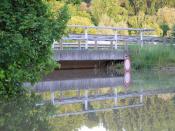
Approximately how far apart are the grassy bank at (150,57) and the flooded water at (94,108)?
553cm

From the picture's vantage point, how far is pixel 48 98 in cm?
1298

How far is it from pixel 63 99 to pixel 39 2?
99.9 inches

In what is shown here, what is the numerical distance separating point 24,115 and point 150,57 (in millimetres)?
14792

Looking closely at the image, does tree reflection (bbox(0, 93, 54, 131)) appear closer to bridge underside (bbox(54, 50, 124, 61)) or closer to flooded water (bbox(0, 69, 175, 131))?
flooded water (bbox(0, 69, 175, 131))

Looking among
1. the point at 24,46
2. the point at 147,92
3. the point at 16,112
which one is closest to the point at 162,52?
the point at 147,92

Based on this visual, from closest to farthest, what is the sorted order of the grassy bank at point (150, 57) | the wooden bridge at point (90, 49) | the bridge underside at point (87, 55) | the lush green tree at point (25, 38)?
the lush green tree at point (25, 38) → the bridge underside at point (87, 55) → the wooden bridge at point (90, 49) → the grassy bank at point (150, 57)

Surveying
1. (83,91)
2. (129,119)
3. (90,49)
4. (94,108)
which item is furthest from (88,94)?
(90,49)

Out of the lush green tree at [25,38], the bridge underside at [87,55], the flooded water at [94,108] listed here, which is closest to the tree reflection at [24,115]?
the flooded water at [94,108]

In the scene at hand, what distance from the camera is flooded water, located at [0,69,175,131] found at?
8766mm

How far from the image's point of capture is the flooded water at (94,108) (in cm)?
877

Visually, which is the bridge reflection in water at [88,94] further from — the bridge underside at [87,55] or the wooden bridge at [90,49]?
the wooden bridge at [90,49]

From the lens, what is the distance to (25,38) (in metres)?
11.7

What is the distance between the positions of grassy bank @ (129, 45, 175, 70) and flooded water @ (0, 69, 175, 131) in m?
5.53

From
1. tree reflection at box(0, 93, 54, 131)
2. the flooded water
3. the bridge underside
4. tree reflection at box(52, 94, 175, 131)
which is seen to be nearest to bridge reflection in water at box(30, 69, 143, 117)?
the flooded water
